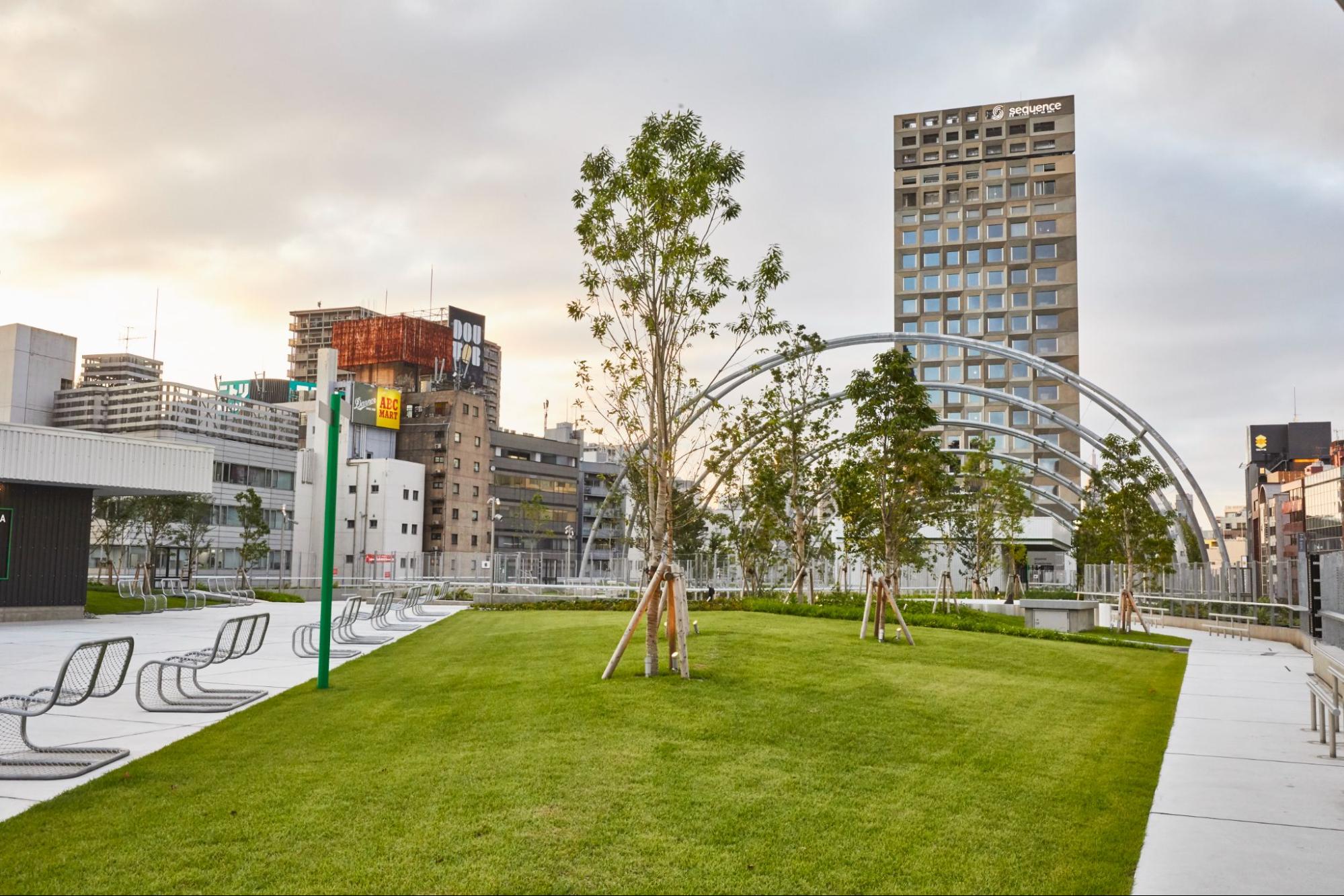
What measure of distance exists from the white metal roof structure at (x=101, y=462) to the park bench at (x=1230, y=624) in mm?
29339

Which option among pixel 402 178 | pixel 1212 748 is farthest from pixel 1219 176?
pixel 1212 748

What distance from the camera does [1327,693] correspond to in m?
10.1

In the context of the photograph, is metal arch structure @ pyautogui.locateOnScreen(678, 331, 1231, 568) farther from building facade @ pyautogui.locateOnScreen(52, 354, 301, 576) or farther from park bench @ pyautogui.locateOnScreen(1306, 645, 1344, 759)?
park bench @ pyautogui.locateOnScreen(1306, 645, 1344, 759)

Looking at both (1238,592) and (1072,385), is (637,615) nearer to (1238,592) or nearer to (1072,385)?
(1238,592)

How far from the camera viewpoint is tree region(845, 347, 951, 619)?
21.6 meters

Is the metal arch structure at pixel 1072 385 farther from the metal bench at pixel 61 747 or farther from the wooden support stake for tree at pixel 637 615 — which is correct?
the metal bench at pixel 61 747

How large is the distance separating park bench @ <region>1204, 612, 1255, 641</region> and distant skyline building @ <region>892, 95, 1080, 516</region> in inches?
2694

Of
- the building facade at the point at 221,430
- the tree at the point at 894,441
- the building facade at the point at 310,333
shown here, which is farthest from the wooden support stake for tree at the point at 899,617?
the building facade at the point at 310,333

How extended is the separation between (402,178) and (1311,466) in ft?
325

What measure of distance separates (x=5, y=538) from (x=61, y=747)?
2078cm

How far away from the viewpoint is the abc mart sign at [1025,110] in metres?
107

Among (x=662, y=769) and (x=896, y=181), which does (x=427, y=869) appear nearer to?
(x=662, y=769)

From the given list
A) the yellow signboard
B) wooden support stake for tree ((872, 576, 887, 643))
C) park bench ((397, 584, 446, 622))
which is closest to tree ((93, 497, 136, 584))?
park bench ((397, 584, 446, 622))

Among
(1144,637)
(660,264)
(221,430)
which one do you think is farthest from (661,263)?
(221,430)
